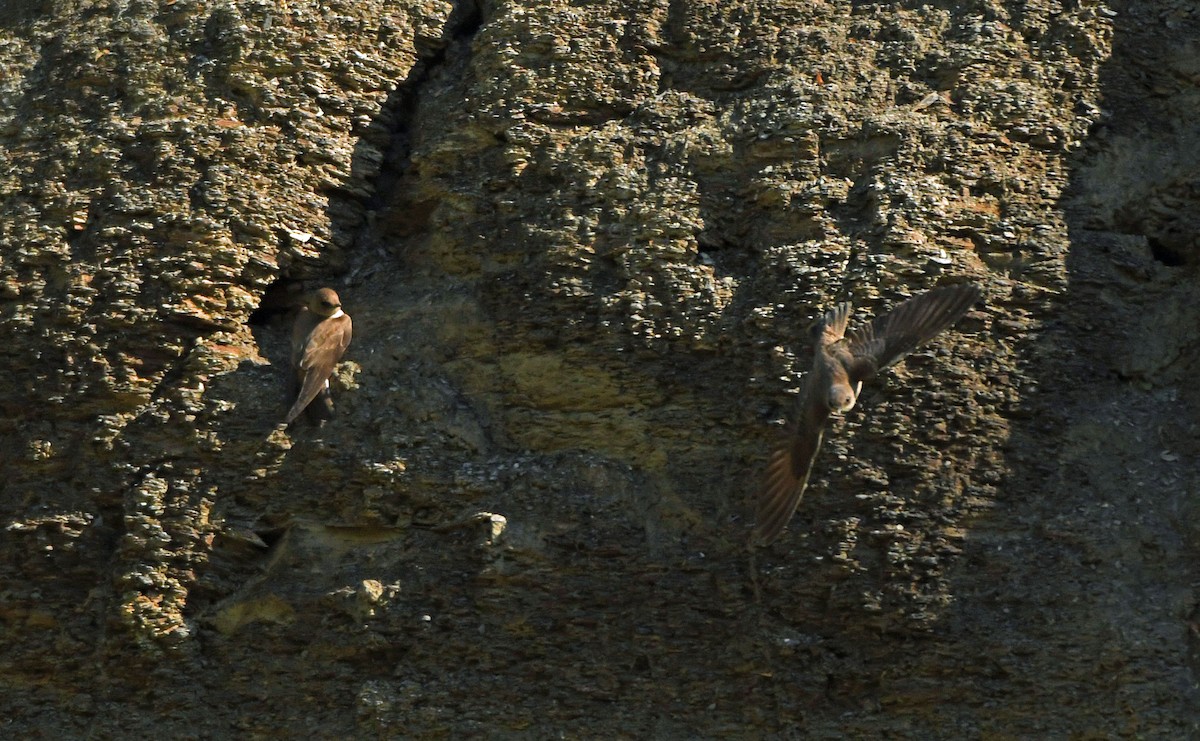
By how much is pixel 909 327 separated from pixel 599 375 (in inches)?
49.8

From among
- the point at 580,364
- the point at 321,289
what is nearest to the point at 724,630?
the point at 580,364

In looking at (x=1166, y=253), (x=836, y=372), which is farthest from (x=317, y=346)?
(x=1166, y=253)

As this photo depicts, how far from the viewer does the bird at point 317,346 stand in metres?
6.88

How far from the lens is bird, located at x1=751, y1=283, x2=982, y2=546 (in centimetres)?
618

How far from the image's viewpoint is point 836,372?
6.22 meters

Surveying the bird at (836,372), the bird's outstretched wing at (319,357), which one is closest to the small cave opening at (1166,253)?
the bird at (836,372)

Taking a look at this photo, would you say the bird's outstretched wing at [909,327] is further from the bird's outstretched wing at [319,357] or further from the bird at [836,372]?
the bird's outstretched wing at [319,357]

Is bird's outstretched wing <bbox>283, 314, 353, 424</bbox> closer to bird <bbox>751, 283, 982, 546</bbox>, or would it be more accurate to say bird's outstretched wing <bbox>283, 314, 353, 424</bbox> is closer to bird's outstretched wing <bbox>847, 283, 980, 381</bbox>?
bird <bbox>751, 283, 982, 546</bbox>

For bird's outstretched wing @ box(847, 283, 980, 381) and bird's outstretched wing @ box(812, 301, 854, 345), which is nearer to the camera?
bird's outstretched wing @ box(847, 283, 980, 381)

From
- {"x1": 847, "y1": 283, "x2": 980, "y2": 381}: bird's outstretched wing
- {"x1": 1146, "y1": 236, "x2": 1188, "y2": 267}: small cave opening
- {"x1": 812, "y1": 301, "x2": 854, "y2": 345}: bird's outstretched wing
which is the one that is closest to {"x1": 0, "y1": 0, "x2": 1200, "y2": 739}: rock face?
{"x1": 1146, "y1": 236, "x2": 1188, "y2": 267}: small cave opening

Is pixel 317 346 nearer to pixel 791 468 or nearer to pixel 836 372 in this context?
pixel 791 468

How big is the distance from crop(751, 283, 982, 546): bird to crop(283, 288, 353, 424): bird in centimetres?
172

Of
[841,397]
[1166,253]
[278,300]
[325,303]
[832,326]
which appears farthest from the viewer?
Result: [278,300]

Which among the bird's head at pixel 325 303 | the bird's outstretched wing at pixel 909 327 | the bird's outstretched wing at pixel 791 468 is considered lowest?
the bird's outstretched wing at pixel 791 468
